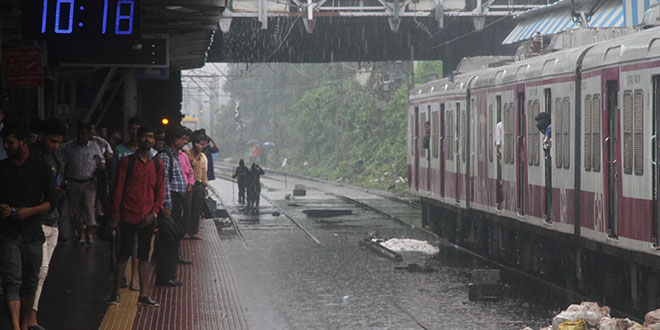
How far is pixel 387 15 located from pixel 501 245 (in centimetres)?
1484

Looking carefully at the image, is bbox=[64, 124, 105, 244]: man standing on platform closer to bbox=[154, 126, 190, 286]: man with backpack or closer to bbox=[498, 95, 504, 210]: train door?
bbox=[154, 126, 190, 286]: man with backpack

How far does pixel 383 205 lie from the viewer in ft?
114

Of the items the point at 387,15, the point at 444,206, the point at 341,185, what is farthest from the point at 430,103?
the point at 341,185

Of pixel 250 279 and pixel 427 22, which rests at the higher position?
pixel 427 22

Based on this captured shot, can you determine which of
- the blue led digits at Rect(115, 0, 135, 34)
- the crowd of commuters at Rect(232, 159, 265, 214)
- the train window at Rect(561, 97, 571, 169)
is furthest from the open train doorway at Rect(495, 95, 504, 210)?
the crowd of commuters at Rect(232, 159, 265, 214)

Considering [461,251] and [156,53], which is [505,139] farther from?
[156,53]

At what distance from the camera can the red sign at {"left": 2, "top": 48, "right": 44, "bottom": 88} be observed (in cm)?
1243

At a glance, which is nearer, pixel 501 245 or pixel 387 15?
pixel 501 245

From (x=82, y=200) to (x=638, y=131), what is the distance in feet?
25.3

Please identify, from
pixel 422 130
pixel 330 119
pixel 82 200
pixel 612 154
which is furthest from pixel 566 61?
pixel 330 119

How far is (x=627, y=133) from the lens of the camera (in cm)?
1241

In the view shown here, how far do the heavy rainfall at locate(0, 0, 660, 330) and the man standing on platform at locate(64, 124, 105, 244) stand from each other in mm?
23

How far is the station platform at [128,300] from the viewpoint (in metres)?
10.8

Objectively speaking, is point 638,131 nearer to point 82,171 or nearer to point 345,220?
point 82,171
